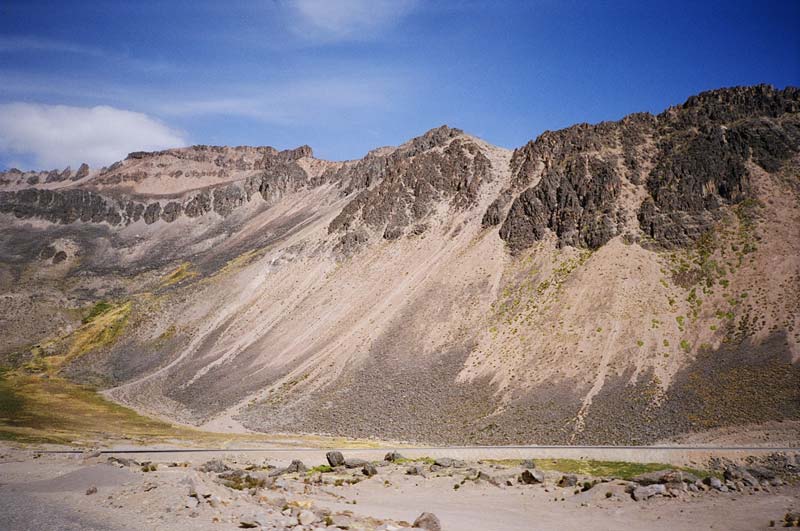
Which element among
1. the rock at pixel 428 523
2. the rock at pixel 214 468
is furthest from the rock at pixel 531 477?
the rock at pixel 214 468

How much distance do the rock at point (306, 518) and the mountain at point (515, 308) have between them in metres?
35.0

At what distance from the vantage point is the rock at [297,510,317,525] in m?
20.0

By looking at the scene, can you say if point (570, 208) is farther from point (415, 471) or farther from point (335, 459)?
point (335, 459)

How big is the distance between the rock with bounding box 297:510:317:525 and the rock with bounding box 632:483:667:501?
58.8ft

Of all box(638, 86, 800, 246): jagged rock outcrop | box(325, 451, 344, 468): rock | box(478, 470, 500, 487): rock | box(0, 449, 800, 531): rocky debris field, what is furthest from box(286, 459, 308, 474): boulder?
box(638, 86, 800, 246): jagged rock outcrop

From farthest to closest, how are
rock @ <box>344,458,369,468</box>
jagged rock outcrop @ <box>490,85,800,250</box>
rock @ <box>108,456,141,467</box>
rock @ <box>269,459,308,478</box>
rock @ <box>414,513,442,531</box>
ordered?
jagged rock outcrop @ <box>490,85,800,250</box>, rock @ <box>344,458,369,468</box>, rock @ <box>269,459,308,478</box>, rock @ <box>108,456,141,467</box>, rock @ <box>414,513,442,531</box>

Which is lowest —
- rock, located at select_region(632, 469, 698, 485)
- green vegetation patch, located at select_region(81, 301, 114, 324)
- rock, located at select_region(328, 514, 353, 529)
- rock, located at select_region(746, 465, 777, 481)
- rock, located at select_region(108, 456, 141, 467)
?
rock, located at select_region(108, 456, 141, 467)

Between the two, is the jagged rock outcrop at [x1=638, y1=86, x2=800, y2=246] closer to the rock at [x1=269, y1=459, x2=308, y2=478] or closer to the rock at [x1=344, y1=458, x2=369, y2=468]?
the rock at [x1=344, y1=458, x2=369, y2=468]

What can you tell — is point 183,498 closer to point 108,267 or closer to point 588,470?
point 588,470

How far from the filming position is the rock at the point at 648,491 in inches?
1114

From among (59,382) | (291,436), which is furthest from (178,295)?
(291,436)

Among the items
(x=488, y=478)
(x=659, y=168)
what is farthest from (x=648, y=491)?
(x=659, y=168)

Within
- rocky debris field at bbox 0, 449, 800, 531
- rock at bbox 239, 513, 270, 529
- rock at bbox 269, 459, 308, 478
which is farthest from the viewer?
rock at bbox 269, 459, 308, 478

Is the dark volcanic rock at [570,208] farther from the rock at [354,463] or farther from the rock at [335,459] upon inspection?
the rock at [335,459]
